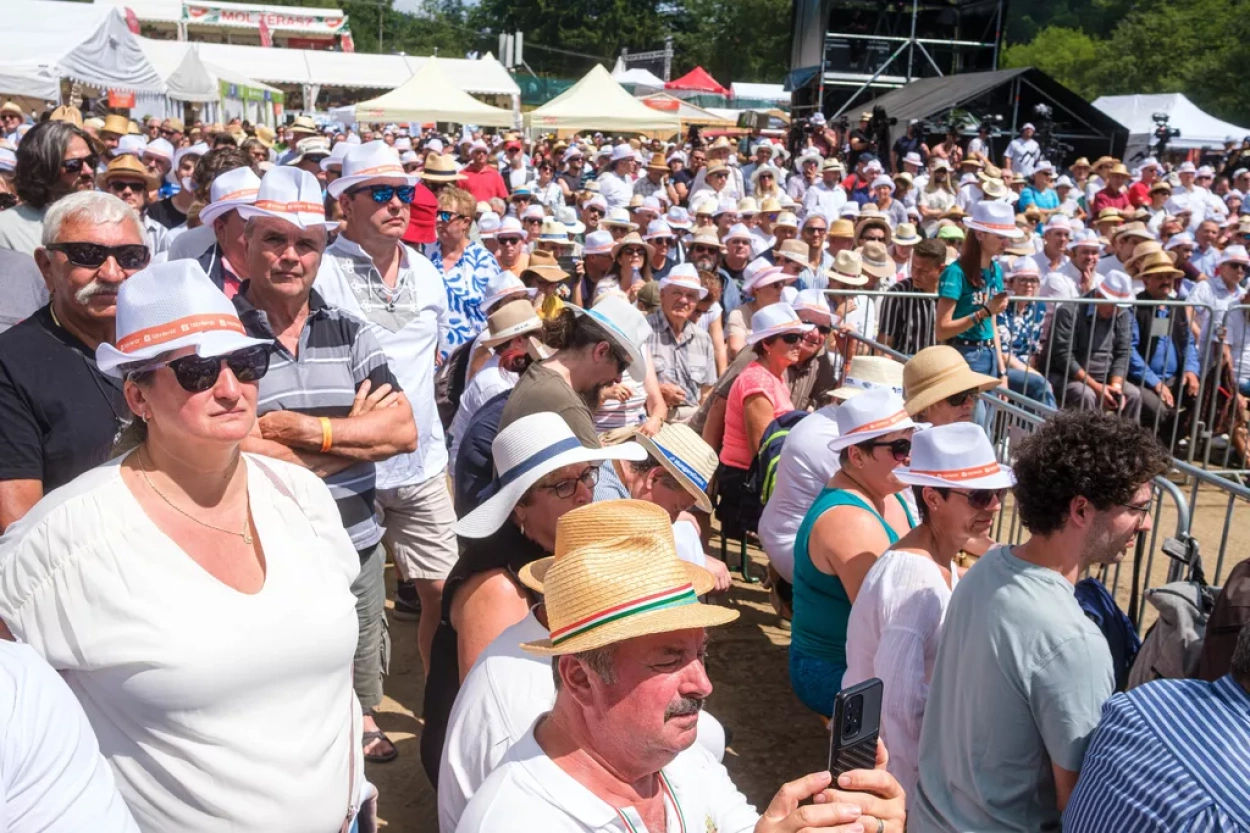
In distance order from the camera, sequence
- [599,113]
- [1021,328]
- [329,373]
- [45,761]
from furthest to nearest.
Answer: [599,113]
[1021,328]
[329,373]
[45,761]

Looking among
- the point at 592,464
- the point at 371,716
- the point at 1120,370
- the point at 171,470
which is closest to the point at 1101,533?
the point at 592,464

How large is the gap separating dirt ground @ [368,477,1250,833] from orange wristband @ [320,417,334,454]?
166cm

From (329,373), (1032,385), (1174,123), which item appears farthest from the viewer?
(1174,123)

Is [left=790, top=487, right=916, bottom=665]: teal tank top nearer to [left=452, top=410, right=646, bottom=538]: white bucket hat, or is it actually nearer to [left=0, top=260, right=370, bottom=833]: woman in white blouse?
[left=452, top=410, right=646, bottom=538]: white bucket hat

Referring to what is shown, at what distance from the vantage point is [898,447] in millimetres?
3943

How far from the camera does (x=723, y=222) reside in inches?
418

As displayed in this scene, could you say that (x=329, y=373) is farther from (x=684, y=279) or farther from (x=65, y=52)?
(x=65, y=52)

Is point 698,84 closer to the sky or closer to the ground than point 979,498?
closer to the sky

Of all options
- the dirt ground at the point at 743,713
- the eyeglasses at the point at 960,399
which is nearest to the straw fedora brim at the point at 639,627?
the dirt ground at the point at 743,713

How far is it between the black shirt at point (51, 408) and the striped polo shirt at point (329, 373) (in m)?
0.45

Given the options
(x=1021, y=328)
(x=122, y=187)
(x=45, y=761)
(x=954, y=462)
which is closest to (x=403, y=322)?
(x=954, y=462)

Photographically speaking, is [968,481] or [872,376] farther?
[872,376]

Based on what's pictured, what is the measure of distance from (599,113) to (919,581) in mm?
19860

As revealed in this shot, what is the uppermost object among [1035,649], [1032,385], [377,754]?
[1035,649]
